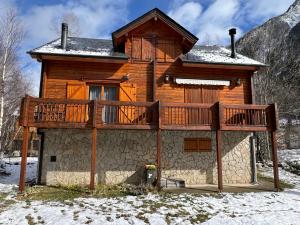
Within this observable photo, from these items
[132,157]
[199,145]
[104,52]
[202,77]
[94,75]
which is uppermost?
[104,52]

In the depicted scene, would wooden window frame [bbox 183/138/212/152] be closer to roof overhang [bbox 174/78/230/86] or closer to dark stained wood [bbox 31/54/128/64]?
roof overhang [bbox 174/78/230/86]

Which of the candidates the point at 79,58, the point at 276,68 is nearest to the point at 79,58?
the point at 79,58

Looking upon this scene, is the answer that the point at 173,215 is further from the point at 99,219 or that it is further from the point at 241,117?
the point at 241,117

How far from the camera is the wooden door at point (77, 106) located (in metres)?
12.4

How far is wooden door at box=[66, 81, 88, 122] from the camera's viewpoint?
12411 mm

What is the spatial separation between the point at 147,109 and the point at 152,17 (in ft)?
16.8

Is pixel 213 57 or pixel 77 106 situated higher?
pixel 213 57

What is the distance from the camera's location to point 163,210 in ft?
30.5

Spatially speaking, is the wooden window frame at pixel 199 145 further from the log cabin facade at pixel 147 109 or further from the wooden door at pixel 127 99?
the wooden door at pixel 127 99

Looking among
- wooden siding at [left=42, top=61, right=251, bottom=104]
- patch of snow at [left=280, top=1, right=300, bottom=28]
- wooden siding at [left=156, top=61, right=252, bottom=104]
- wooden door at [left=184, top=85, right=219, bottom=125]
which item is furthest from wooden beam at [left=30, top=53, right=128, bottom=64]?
patch of snow at [left=280, top=1, right=300, bottom=28]

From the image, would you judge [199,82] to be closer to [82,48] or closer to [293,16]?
[82,48]

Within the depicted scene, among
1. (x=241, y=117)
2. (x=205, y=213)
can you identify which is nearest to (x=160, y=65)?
(x=241, y=117)

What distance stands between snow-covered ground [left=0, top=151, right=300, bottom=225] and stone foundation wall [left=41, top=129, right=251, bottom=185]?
272 centimetres

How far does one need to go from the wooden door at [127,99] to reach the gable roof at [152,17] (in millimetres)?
2755
